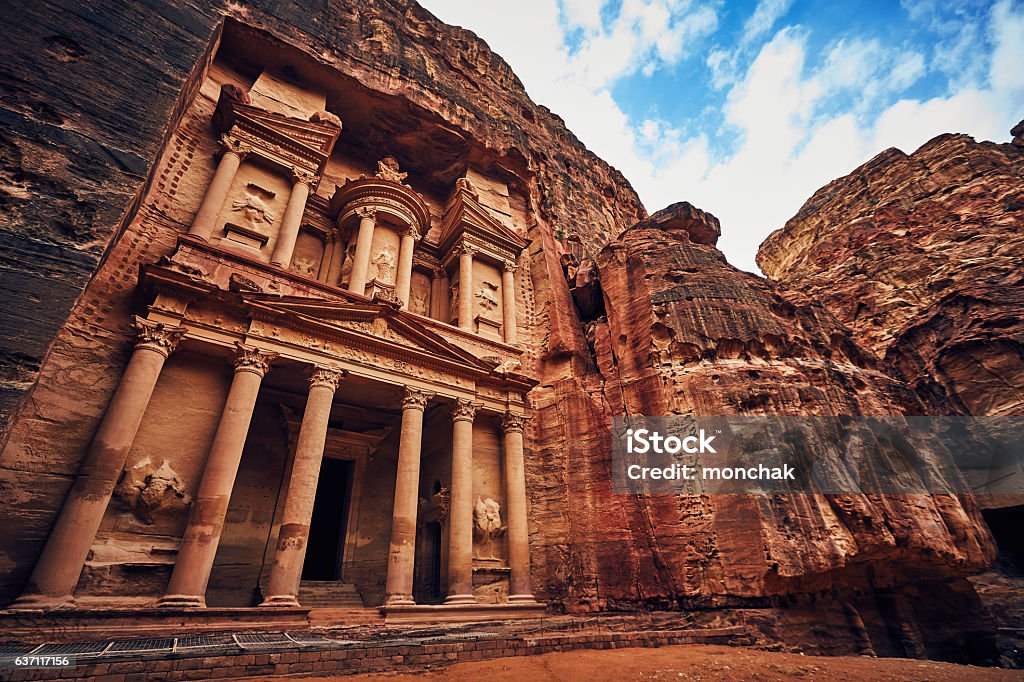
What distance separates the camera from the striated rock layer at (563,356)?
7.72 m

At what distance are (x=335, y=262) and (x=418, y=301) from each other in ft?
11.7

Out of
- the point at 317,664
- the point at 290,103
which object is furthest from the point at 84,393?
the point at 290,103

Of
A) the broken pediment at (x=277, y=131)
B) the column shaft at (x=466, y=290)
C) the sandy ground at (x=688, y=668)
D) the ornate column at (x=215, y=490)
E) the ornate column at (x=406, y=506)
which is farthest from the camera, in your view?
the column shaft at (x=466, y=290)

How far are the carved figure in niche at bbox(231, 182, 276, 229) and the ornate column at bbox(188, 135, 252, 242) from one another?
0.49 m

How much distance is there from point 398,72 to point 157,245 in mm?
11788

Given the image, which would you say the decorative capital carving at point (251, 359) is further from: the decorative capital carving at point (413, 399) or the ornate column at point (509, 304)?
the ornate column at point (509, 304)

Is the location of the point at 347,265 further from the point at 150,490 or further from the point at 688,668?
the point at 688,668

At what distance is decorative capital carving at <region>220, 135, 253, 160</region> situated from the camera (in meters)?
14.2

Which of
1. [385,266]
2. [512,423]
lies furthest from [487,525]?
[385,266]

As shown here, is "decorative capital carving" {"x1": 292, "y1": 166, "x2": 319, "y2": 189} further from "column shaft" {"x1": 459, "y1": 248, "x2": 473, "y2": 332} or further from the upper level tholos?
"column shaft" {"x1": 459, "y1": 248, "x2": 473, "y2": 332}

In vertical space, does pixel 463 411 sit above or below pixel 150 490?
above

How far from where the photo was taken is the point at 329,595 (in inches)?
470

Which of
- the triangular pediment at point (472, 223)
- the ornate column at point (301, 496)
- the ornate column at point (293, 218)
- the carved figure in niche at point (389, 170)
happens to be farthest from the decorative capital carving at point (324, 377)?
the triangular pediment at point (472, 223)

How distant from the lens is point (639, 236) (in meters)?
17.7
